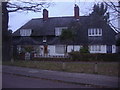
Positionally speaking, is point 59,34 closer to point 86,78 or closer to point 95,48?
point 95,48

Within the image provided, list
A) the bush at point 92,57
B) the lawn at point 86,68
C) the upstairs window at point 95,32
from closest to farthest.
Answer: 1. the lawn at point 86,68
2. the bush at point 92,57
3. the upstairs window at point 95,32

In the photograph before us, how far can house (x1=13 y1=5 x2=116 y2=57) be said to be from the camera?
1948 inches

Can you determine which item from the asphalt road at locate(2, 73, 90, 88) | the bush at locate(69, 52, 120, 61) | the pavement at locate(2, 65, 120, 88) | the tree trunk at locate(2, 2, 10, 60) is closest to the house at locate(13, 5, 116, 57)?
the bush at locate(69, 52, 120, 61)

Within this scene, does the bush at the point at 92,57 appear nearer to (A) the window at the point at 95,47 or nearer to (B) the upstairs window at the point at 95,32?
(A) the window at the point at 95,47

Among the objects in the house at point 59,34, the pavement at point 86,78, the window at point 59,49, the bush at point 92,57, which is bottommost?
the pavement at point 86,78

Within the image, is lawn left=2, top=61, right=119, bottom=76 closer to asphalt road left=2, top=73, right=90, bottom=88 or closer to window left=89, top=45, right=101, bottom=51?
asphalt road left=2, top=73, right=90, bottom=88

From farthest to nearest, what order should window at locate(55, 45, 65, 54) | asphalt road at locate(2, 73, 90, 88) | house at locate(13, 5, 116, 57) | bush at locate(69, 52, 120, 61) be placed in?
1. window at locate(55, 45, 65, 54)
2. house at locate(13, 5, 116, 57)
3. bush at locate(69, 52, 120, 61)
4. asphalt road at locate(2, 73, 90, 88)

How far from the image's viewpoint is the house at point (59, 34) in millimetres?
49469

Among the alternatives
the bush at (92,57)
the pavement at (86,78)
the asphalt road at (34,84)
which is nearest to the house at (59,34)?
the bush at (92,57)

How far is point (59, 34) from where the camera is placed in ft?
168

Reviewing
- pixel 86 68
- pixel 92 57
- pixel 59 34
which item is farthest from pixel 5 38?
pixel 59 34

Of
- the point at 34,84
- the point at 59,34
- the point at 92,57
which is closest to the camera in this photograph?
the point at 34,84

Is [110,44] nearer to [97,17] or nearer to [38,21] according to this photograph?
[97,17]

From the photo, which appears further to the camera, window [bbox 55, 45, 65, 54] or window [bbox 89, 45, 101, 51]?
window [bbox 55, 45, 65, 54]
